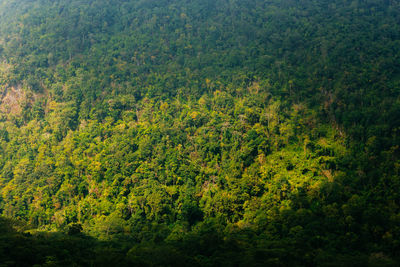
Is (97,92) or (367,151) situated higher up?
(97,92)

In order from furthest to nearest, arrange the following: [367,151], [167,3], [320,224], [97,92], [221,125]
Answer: [167,3] < [97,92] < [221,125] < [367,151] < [320,224]

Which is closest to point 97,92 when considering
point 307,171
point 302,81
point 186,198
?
point 186,198

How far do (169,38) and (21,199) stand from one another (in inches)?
2115

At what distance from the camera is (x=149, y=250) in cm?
3412

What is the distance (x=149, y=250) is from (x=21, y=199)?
30.9 metres

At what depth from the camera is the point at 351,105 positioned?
5162 cm

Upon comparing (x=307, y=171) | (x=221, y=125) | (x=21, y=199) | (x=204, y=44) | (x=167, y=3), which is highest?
(x=167, y=3)

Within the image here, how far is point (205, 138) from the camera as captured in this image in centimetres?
5816

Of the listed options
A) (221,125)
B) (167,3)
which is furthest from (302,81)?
(167,3)

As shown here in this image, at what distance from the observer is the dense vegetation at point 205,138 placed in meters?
36.2

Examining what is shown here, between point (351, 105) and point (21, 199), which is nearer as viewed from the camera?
point (351, 105)

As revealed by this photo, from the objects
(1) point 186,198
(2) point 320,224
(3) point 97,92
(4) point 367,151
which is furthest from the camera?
(3) point 97,92

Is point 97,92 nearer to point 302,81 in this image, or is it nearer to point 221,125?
point 221,125

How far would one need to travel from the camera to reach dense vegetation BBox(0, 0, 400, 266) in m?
36.2
